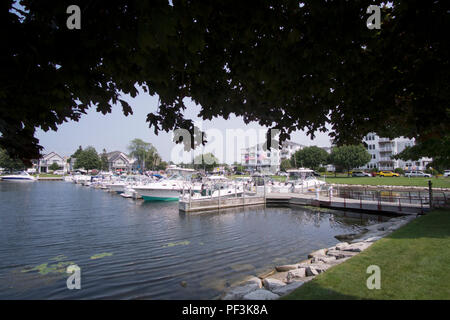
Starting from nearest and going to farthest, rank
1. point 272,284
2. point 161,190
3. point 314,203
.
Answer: point 272,284
point 314,203
point 161,190

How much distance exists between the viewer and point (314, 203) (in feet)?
81.9

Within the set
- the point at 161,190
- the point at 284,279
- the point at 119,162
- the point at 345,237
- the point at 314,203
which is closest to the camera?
the point at 284,279

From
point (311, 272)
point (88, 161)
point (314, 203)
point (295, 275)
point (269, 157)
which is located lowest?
point (314, 203)

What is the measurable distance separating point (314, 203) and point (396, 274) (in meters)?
20.0

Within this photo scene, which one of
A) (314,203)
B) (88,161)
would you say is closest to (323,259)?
(314,203)

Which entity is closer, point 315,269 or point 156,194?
point 315,269

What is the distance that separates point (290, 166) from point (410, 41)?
290 ft

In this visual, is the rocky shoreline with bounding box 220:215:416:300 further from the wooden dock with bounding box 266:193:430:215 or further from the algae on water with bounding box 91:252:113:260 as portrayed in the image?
the wooden dock with bounding box 266:193:430:215

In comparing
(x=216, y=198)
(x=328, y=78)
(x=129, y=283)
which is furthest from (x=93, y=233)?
(x=328, y=78)

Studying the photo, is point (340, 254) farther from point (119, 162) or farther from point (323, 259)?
point (119, 162)

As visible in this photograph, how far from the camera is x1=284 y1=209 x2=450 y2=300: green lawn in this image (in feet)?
15.8

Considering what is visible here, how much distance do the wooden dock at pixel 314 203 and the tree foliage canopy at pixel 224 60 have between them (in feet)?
58.2

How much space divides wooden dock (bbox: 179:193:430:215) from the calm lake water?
118 centimetres

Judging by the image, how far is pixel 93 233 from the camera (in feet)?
49.3
